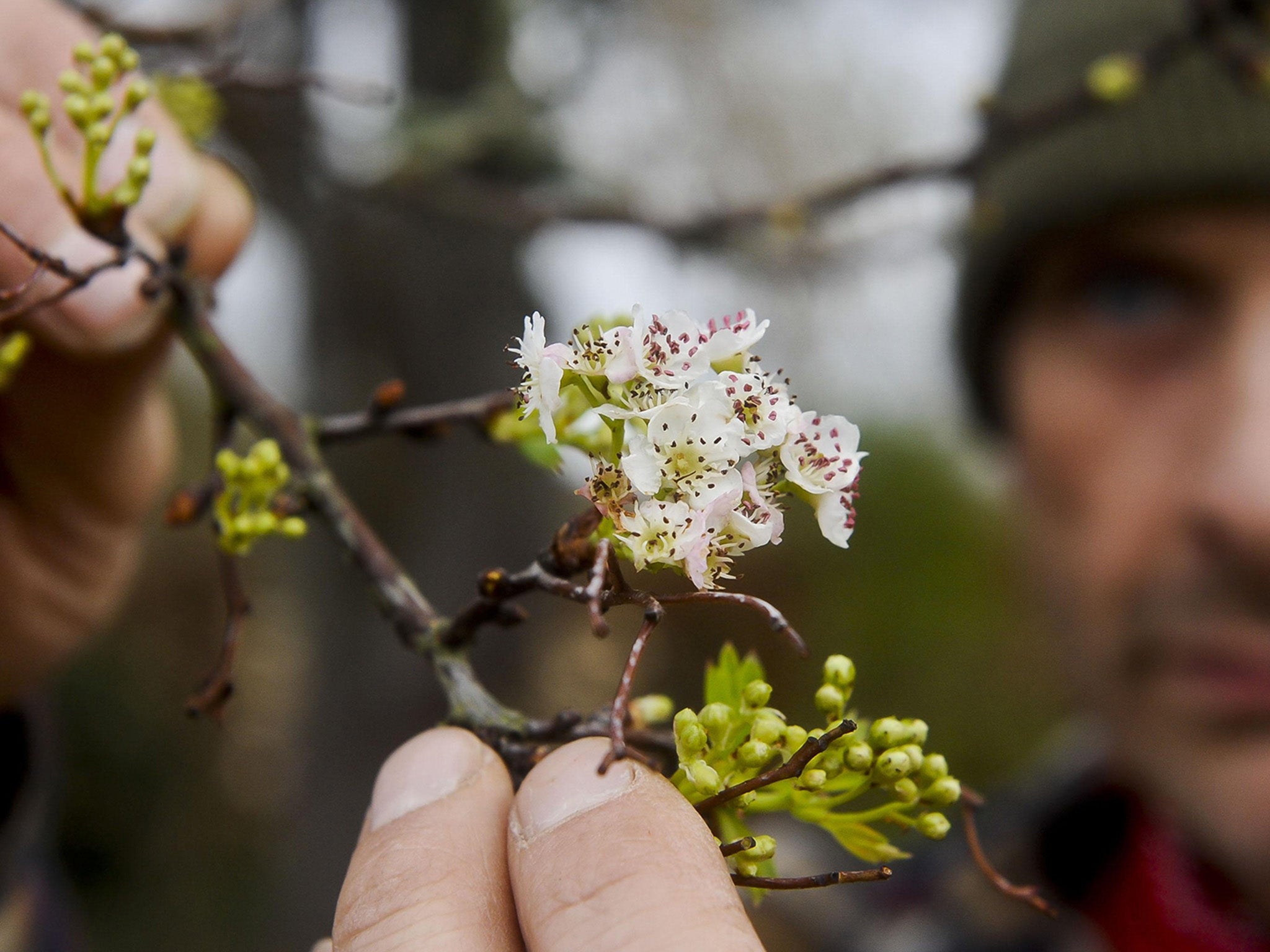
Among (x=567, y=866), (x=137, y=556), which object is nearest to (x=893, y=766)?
(x=567, y=866)

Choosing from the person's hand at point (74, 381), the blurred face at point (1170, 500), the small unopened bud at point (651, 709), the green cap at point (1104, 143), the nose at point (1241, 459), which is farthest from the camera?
the green cap at point (1104, 143)

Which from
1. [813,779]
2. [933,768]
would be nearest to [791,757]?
[813,779]

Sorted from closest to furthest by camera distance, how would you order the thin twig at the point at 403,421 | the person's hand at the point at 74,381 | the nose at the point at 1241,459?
the thin twig at the point at 403,421, the person's hand at the point at 74,381, the nose at the point at 1241,459

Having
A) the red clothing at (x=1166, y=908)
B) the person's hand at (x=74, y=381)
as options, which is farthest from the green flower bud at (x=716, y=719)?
the red clothing at (x=1166, y=908)

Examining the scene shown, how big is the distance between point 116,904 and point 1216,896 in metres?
8.06

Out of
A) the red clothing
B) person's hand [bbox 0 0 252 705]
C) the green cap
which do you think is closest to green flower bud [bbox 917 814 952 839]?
person's hand [bbox 0 0 252 705]

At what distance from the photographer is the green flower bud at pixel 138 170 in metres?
1.03

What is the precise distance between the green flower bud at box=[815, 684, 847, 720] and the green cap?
2280 millimetres

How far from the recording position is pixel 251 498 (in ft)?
3.53

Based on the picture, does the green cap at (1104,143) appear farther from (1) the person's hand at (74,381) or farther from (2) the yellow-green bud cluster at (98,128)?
(2) the yellow-green bud cluster at (98,128)

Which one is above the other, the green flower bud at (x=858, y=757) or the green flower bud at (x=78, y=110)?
the green flower bud at (x=78, y=110)

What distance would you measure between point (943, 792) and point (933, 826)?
3cm

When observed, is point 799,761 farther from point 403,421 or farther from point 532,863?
point 403,421

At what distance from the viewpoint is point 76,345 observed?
1.52 metres
